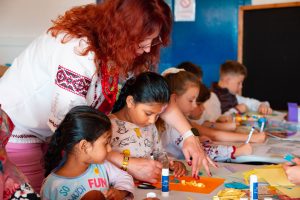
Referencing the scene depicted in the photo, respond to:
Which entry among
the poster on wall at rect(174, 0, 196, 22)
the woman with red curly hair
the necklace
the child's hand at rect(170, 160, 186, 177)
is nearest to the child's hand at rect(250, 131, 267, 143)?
the child's hand at rect(170, 160, 186, 177)

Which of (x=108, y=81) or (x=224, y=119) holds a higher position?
(x=108, y=81)

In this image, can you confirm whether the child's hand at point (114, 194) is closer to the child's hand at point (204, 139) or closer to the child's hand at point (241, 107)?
the child's hand at point (204, 139)

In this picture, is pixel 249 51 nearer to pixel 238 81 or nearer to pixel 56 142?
pixel 238 81

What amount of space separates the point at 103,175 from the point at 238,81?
2.76m

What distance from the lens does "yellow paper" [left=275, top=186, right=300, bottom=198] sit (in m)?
1.72

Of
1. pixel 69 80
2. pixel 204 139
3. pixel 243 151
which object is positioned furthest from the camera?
pixel 204 139

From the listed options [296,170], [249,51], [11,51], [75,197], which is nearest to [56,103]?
[75,197]

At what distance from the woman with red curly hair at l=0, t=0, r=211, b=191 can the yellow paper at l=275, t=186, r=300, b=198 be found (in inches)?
19.6

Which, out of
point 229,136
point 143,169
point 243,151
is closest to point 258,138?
point 229,136

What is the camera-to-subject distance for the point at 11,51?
355cm

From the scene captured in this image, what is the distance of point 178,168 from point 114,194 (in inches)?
19.2

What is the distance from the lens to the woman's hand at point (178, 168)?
1.96 meters

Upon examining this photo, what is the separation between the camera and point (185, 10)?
5691 mm

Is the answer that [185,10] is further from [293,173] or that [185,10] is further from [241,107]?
[293,173]
